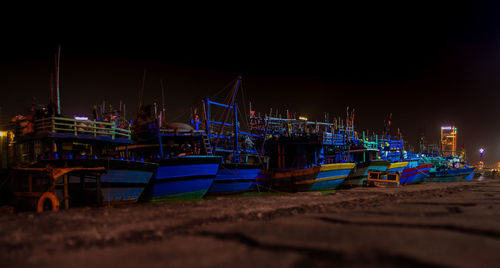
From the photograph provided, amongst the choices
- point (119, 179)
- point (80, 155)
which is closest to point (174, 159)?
point (119, 179)

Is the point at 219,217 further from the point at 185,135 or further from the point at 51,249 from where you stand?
the point at 185,135

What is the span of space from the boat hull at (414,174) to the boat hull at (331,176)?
12145 mm

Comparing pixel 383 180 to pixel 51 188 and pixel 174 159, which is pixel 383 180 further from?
pixel 51 188

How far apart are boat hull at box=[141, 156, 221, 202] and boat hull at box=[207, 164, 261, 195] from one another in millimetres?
2743

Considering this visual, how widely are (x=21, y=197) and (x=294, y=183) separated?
16.7 meters

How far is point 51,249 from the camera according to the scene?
13.6 feet

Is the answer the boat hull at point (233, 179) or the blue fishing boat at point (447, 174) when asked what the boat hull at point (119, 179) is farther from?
the blue fishing boat at point (447, 174)

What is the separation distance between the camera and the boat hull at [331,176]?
22.3 m

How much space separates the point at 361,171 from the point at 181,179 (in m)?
17.2

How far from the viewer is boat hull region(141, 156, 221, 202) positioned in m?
15.3

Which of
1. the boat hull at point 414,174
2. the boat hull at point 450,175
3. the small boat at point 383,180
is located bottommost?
the boat hull at point 450,175

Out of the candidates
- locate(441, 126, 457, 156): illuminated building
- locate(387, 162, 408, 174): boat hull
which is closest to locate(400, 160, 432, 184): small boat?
locate(387, 162, 408, 174): boat hull

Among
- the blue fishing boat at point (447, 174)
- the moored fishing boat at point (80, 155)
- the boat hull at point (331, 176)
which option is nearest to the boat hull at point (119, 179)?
the moored fishing boat at point (80, 155)

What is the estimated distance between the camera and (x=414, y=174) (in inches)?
1364
